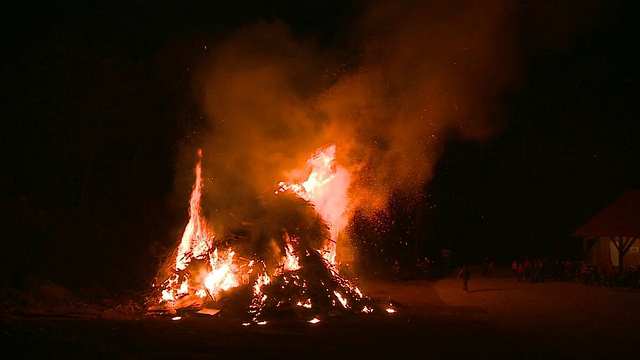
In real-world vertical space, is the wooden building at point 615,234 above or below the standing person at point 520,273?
above

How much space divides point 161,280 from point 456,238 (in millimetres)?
34581

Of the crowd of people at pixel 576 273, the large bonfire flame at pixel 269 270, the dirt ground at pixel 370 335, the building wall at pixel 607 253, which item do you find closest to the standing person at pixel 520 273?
the crowd of people at pixel 576 273

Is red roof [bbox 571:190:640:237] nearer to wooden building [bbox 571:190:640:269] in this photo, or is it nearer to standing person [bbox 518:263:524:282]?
wooden building [bbox 571:190:640:269]

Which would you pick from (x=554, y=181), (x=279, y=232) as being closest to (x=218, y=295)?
(x=279, y=232)

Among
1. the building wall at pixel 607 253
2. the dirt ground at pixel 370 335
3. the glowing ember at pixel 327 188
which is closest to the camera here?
the dirt ground at pixel 370 335

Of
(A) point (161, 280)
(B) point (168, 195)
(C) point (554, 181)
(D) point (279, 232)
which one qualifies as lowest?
(A) point (161, 280)

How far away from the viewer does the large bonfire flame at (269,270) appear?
17016 millimetres

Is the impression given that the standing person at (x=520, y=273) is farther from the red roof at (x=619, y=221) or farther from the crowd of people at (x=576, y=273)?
the red roof at (x=619, y=221)

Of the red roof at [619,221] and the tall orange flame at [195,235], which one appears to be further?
the red roof at [619,221]

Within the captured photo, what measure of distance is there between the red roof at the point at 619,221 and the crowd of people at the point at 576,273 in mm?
1653

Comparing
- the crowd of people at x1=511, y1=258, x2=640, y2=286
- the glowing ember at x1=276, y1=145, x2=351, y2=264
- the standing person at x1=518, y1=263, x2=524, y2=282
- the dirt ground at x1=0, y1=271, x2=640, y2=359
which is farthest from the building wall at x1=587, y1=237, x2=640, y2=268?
the glowing ember at x1=276, y1=145, x2=351, y2=264

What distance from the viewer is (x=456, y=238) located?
4912 cm

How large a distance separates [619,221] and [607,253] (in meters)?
2.79

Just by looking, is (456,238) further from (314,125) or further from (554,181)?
(314,125)
